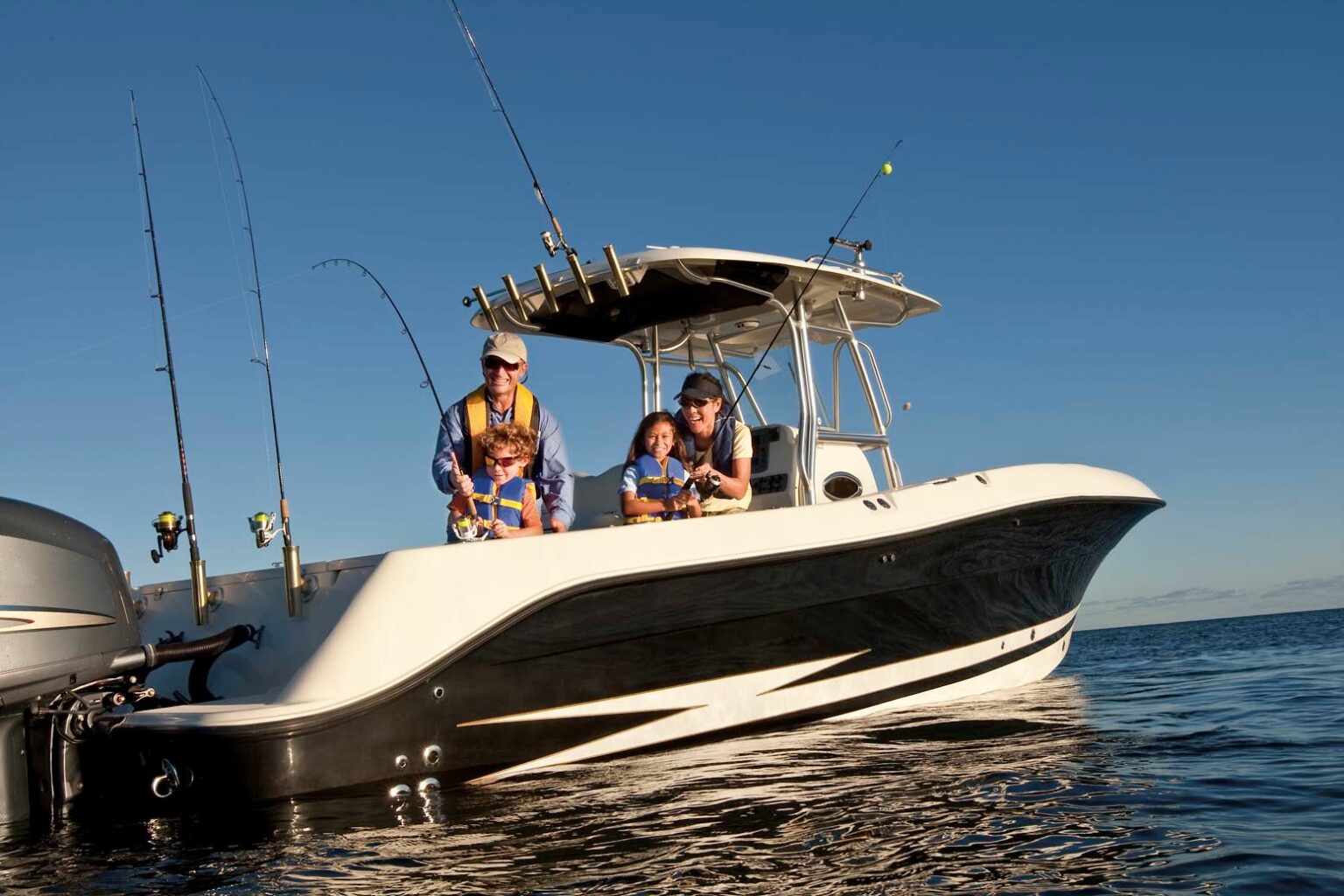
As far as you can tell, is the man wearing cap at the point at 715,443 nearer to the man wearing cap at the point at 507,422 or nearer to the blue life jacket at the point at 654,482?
the blue life jacket at the point at 654,482

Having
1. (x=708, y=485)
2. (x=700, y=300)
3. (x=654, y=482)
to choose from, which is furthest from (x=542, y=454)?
(x=700, y=300)

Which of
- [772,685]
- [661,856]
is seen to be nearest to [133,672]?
[661,856]

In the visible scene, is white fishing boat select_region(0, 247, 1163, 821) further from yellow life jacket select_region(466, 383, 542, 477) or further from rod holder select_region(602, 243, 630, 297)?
yellow life jacket select_region(466, 383, 542, 477)

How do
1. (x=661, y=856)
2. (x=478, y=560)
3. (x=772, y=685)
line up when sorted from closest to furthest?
1. (x=661, y=856)
2. (x=478, y=560)
3. (x=772, y=685)

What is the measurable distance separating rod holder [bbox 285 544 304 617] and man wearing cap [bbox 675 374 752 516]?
1875 mm

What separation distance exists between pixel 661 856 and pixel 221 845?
50.8 inches

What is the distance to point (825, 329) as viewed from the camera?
647cm

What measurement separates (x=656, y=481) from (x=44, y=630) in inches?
102

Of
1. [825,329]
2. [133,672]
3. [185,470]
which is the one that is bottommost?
[133,672]

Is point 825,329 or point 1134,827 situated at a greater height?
point 825,329

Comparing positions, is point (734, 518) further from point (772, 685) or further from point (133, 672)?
point (133, 672)

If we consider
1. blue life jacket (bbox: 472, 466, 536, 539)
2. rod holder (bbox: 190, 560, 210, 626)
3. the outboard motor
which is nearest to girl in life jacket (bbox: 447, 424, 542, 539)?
blue life jacket (bbox: 472, 466, 536, 539)

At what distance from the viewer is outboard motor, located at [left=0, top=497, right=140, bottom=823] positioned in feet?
10.7

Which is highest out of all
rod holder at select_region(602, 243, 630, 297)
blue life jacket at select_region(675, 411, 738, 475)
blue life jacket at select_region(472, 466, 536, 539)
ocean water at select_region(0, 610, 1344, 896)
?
rod holder at select_region(602, 243, 630, 297)
